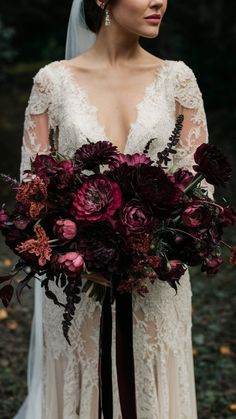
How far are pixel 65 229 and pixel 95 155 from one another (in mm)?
283

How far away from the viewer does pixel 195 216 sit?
2688 mm

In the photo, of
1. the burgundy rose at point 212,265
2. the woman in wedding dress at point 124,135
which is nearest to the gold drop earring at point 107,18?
the woman in wedding dress at point 124,135

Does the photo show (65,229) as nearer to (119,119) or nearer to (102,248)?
(102,248)

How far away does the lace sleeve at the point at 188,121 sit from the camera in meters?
3.27

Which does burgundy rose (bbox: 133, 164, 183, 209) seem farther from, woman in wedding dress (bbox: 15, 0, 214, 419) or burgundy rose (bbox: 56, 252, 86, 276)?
woman in wedding dress (bbox: 15, 0, 214, 419)

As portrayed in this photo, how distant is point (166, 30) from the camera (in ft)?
44.2

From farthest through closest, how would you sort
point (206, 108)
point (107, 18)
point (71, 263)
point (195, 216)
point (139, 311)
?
point (206, 108) < point (107, 18) < point (139, 311) < point (195, 216) < point (71, 263)

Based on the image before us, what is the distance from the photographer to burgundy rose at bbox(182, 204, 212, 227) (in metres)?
2.67

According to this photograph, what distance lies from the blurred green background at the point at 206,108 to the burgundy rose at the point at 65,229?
2431mm

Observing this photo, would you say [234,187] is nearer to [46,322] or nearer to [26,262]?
[46,322]

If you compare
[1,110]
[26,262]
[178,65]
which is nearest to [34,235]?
[26,262]

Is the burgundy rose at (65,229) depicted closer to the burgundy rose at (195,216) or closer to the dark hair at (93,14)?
the burgundy rose at (195,216)

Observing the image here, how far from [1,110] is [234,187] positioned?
5111mm

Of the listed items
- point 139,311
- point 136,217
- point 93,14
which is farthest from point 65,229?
point 93,14
